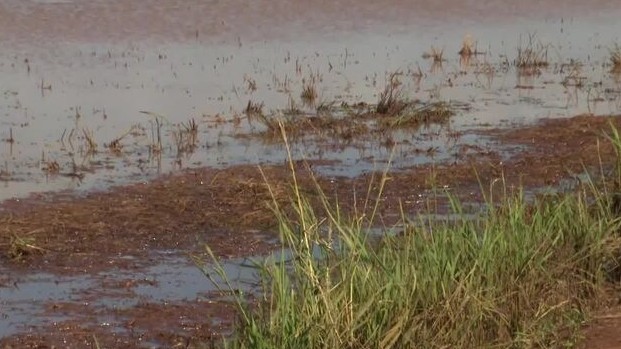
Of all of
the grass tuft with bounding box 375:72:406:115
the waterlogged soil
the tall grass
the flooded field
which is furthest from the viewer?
the grass tuft with bounding box 375:72:406:115

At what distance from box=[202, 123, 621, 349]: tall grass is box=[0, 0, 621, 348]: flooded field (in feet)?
4.49

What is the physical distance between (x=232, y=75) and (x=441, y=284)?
33.0 feet

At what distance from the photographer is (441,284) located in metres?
6.58

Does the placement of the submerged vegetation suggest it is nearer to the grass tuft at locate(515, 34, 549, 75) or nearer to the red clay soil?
the grass tuft at locate(515, 34, 549, 75)

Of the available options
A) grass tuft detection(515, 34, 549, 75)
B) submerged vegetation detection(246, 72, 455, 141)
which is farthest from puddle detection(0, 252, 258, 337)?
grass tuft detection(515, 34, 549, 75)

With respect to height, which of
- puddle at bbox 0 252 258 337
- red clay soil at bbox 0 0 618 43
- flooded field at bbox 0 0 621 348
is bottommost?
puddle at bbox 0 252 258 337

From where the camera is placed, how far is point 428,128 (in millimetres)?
13703

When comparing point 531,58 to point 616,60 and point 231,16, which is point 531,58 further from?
point 231,16

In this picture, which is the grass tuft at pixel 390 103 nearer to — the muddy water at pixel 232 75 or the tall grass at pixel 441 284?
the muddy water at pixel 232 75

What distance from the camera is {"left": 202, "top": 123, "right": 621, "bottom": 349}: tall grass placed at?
6078 millimetres

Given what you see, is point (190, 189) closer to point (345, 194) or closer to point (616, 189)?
point (345, 194)

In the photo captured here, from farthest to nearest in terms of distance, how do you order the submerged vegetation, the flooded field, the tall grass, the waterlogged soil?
the submerged vegetation
the flooded field
the waterlogged soil
the tall grass

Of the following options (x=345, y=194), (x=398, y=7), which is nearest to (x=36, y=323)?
(x=345, y=194)

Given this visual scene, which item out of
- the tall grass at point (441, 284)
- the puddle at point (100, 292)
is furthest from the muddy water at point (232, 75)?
the tall grass at point (441, 284)
